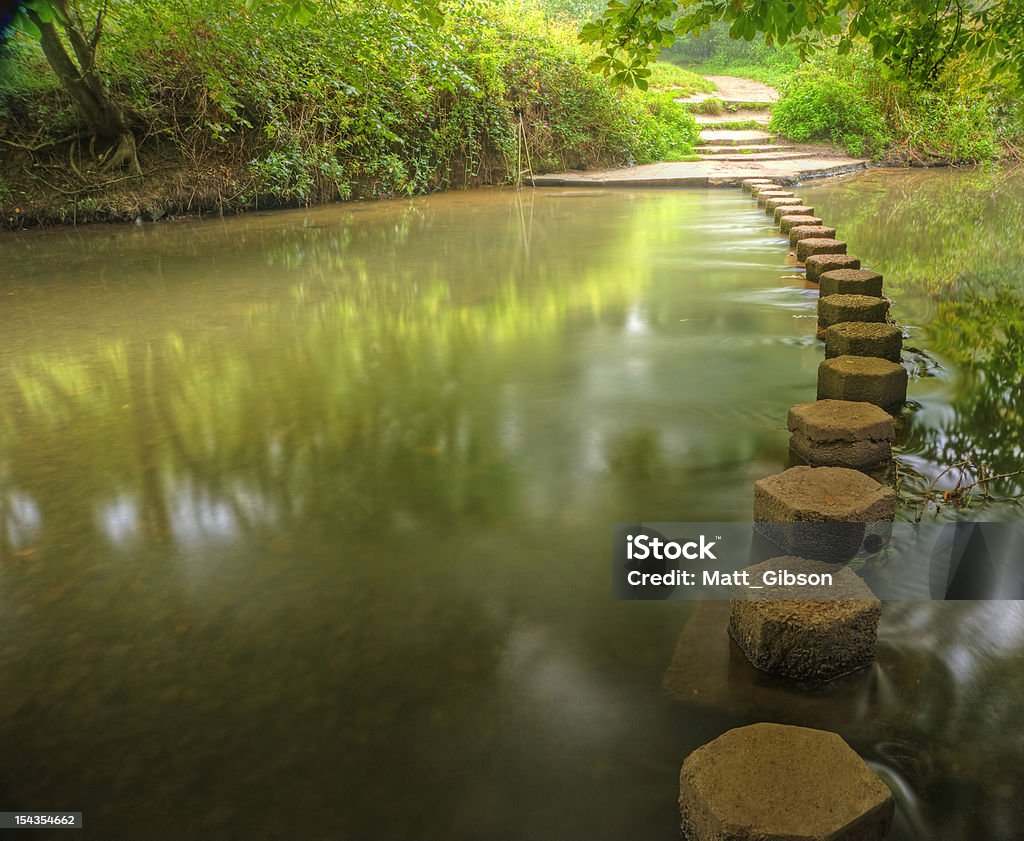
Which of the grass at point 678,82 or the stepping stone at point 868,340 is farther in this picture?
the grass at point 678,82

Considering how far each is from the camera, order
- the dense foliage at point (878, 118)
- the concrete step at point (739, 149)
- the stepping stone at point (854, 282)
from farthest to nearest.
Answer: the concrete step at point (739, 149)
the dense foliage at point (878, 118)
the stepping stone at point (854, 282)

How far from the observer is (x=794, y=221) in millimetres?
7477

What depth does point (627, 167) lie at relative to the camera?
1730cm

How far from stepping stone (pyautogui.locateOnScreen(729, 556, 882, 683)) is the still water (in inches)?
4.3

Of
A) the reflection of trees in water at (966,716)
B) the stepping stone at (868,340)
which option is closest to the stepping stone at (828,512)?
the reflection of trees in water at (966,716)

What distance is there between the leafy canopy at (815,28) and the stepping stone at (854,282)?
1.34 metres

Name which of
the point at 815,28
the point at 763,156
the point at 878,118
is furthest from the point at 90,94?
the point at 878,118

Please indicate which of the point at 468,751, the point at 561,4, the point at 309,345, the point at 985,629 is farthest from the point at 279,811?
the point at 561,4

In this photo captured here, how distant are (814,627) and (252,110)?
1344 cm

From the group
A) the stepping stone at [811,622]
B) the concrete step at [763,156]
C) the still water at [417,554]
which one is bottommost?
the still water at [417,554]

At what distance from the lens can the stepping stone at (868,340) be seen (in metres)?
3.42

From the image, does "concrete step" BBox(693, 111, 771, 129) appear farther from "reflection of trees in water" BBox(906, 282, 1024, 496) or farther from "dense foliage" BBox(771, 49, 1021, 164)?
"reflection of trees in water" BBox(906, 282, 1024, 496)

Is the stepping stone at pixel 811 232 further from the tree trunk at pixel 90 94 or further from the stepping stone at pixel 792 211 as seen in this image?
the tree trunk at pixel 90 94

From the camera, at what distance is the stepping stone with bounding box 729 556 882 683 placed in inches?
67.2
